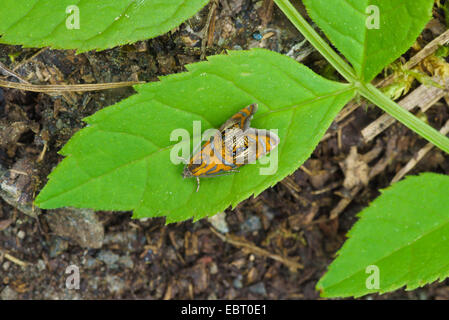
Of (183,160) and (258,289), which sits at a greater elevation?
(183,160)

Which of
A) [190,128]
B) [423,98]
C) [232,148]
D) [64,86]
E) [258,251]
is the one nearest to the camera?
[190,128]

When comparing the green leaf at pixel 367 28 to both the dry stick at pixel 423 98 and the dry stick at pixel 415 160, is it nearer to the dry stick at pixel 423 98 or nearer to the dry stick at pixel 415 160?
the dry stick at pixel 423 98

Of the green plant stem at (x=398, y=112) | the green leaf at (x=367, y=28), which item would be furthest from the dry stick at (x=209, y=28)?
the green plant stem at (x=398, y=112)

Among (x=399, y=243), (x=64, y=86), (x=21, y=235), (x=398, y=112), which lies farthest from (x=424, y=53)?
(x=21, y=235)

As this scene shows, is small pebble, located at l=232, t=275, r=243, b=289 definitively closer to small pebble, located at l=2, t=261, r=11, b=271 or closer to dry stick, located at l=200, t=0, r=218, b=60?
small pebble, located at l=2, t=261, r=11, b=271

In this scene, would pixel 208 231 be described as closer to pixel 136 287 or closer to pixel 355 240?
pixel 136 287

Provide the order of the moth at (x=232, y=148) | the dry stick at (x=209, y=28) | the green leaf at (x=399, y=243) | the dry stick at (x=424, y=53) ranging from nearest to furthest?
the moth at (x=232, y=148), the green leaf at (x=399, y=243), the dry stick at (x=209, y=28), the dry stick at (x=424, y=53)

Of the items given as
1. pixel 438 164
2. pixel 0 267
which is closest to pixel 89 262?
pixel 0 267

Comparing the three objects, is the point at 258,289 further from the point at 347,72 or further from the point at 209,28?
the point at 209,28
